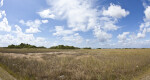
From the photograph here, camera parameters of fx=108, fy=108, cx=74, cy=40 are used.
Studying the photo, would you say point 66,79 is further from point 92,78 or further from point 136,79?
point 136,79

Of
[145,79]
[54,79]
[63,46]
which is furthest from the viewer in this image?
[63,46]

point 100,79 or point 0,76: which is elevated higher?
point 0,76

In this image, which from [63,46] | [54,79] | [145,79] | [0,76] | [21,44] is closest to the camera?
[0,76]

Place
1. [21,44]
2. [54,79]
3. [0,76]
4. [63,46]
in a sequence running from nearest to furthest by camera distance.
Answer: [0,76] → [54,79] → [21,44] → [63,46]

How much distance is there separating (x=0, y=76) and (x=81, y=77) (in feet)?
17.0

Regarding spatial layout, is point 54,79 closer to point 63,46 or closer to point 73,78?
point 73,78

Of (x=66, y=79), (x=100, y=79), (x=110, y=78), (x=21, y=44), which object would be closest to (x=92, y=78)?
(x=100, y=79)

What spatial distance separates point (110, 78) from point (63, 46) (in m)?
59.1

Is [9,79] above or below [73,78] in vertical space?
above

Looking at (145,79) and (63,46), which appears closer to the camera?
(145,79)

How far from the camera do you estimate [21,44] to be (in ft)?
175

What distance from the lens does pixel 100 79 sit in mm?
5930

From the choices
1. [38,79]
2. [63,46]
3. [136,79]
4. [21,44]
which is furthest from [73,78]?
[63,46]

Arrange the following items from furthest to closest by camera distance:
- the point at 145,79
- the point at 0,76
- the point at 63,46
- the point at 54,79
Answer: the point at 63,46
the point at 54,79
the point at 145,79
the point at 0,76
